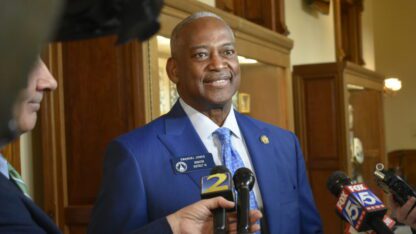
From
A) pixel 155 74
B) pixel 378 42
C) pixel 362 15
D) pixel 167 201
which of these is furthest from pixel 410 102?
pixel 167 201

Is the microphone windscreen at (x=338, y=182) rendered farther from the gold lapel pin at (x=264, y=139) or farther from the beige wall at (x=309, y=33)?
the beige wall at (x=309, y=33)

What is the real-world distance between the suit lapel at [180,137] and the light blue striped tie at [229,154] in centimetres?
6

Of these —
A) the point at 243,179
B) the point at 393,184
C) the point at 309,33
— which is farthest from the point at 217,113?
the point at 309,33

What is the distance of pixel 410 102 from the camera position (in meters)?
11.5

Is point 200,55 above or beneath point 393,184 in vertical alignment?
above

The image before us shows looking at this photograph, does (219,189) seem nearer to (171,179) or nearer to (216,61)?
(171,179)

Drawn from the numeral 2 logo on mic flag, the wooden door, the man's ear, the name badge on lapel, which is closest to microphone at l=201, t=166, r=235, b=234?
the numeral 2 logo on mic flag

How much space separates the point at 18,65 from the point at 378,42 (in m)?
12.1

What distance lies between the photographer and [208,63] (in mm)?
1796

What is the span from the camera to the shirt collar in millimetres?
1819

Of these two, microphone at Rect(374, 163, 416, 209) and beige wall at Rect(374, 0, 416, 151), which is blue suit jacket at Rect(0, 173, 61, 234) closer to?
microphone at Rect(374, 163, 416, 209)

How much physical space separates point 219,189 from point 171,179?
49 centimetres

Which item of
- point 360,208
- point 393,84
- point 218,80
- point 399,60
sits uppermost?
point 399,60

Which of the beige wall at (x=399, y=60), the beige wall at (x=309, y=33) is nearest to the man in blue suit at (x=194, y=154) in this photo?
the beige wall at (x=309, y=33)
